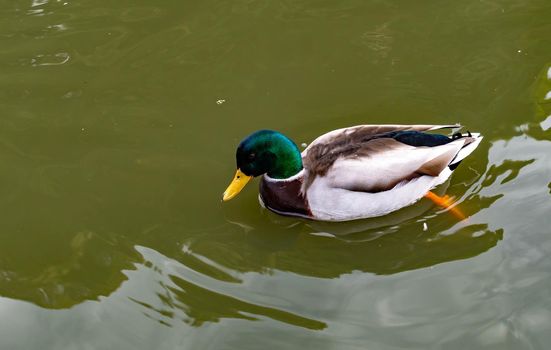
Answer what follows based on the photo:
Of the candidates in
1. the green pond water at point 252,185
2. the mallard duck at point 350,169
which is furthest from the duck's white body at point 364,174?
the green pond water at point 252,185

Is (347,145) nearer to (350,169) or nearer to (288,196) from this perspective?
(350,169)

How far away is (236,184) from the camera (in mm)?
5363

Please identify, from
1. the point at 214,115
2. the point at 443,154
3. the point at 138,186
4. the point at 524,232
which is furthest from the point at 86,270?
the point at 524,232

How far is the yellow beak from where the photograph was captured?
5.33 metres

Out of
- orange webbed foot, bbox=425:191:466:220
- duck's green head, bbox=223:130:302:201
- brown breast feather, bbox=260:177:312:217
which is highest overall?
duck's green head, bbox=223:130:302:201

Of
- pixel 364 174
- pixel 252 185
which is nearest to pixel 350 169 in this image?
pixel 364 174

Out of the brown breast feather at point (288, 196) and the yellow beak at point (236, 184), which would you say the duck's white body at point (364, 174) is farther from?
the yellow beak at point (236, 184)

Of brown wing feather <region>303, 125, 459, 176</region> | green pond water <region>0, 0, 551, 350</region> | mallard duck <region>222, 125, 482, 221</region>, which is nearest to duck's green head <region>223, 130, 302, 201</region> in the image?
mallard duck <region>222, 125, 482, 221</region>

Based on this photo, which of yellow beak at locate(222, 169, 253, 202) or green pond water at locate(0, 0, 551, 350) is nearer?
green pond water at locate(0, 0, 551, 350)

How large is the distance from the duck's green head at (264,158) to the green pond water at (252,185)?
330mm

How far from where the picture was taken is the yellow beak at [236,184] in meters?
5.33

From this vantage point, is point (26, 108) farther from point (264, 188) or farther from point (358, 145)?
point (358, 145)

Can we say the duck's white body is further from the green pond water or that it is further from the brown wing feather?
the green pond water

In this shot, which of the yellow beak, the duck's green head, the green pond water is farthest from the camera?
the yellow beak
